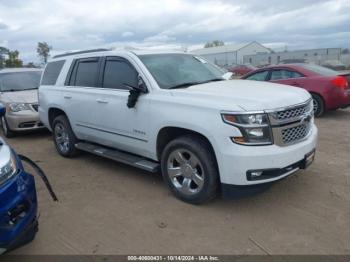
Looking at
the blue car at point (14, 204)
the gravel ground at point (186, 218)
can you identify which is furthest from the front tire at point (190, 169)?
the blue car at point (14, 204)

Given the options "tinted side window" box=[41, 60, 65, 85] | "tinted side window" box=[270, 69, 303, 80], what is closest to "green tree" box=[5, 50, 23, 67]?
"tinted side window" box=[41, 60, 65, 85]

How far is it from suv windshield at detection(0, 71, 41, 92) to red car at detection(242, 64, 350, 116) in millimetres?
6800

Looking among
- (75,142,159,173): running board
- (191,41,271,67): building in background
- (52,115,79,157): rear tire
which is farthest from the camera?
(191,41,271,67): building in background

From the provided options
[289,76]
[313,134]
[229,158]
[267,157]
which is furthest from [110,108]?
[289,76]

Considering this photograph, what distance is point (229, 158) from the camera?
347cm

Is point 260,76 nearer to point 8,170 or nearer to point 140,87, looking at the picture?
point 140,87

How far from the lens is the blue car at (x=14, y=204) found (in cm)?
262

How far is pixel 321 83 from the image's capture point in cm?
858

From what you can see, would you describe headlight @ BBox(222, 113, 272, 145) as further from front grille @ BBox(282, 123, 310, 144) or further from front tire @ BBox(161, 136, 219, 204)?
front tire @ BBox(161, 136, 219, 204)

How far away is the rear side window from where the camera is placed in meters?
5.31

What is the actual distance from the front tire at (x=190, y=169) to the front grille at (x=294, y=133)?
806 mm

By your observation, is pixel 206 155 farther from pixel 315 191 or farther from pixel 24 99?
pixel 24 99

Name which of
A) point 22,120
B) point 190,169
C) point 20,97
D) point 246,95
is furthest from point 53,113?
point 246,95

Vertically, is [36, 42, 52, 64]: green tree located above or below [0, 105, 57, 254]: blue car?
above
